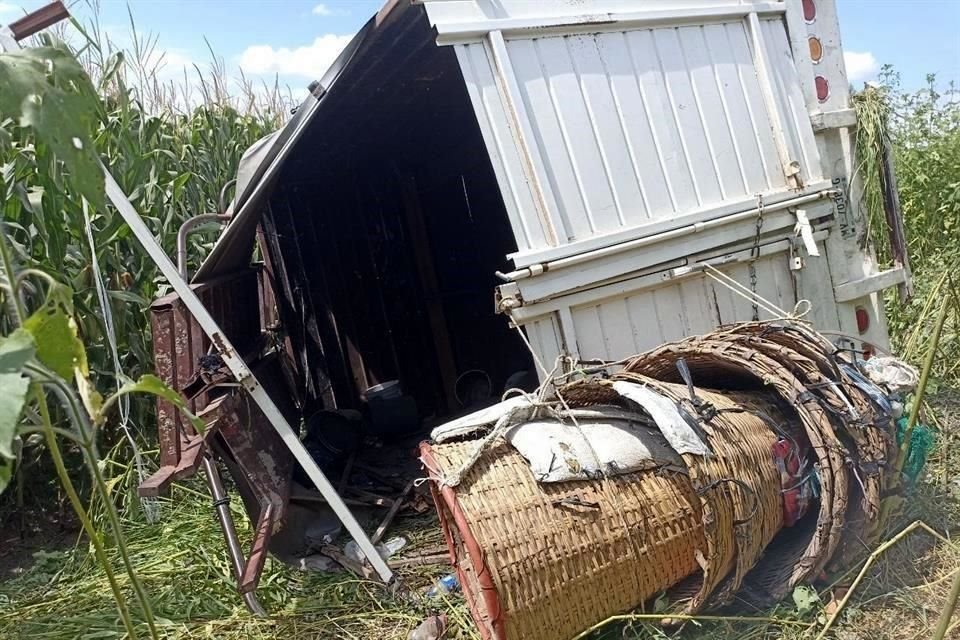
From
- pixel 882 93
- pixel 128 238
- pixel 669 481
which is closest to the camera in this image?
pixel 669 481

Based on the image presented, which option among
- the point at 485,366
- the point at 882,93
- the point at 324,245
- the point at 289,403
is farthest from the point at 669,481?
the point at 324,245

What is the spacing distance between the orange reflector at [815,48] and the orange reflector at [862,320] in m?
1.22

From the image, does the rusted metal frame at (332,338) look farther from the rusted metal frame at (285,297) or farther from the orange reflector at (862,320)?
the orange reflector at (862,320)

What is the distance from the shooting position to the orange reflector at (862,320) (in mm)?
3666

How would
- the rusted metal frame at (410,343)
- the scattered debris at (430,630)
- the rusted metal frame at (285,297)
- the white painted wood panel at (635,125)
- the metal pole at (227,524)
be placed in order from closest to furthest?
the scattered debris at (430,630) → the white painted wood panel at (635,125) → the metal pole at (227,524) → the rusted metal frame at (285,297) → the rusted metal frame at (410,343)

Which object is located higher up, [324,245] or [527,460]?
[324,245]

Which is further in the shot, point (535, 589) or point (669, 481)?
point (669, 481)

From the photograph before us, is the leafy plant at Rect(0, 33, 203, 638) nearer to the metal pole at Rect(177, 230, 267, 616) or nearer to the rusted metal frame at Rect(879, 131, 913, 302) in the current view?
the metal pole at Rect(177, 230, 267, 616)

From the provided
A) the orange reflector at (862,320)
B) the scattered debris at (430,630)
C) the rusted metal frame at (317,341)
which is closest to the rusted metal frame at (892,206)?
A: the orange reflector at (862,320)

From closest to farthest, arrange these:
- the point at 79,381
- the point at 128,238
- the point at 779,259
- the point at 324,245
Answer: the point at 79,381, the point at 779,259, the point at 128,238, the point at 324,245

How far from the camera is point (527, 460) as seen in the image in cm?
250

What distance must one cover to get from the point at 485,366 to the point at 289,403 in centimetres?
176

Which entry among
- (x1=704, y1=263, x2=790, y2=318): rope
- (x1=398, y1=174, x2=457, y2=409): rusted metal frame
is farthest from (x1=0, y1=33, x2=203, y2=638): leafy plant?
(x1=398, y1=174, x2=457, y2=409): rusted metal frame

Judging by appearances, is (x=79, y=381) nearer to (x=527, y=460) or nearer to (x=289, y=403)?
(x=527, y=460)
